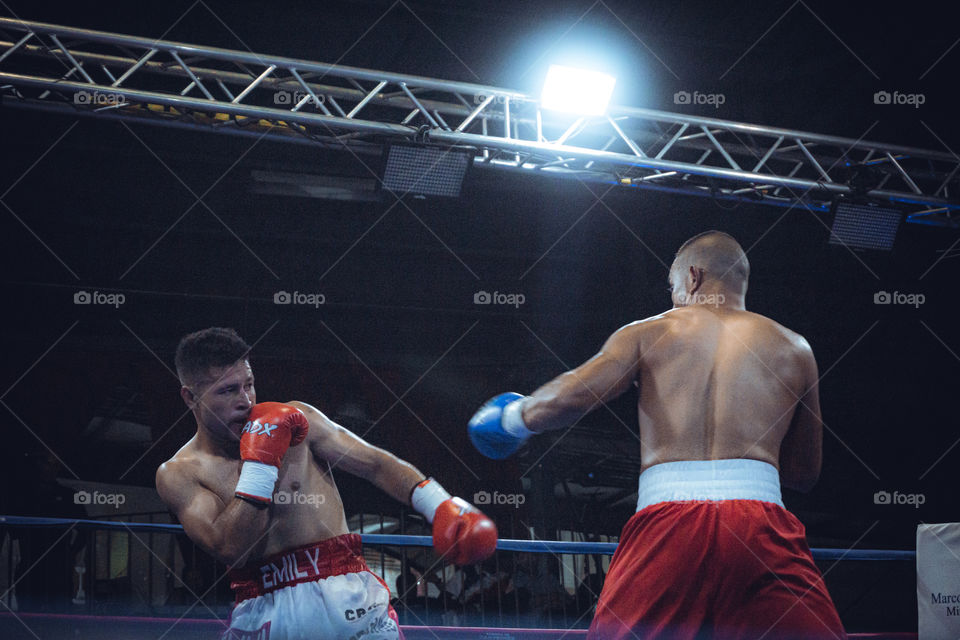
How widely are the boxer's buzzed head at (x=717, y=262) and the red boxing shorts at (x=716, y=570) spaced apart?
1.63 ft

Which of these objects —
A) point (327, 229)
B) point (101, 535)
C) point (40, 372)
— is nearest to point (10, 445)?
point (40, 372)

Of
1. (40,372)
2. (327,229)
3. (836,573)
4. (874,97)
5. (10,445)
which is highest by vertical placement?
(874,97)

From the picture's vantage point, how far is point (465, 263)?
7.30 m

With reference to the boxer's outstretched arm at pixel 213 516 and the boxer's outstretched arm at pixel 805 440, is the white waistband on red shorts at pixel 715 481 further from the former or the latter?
the boxer's outstretched arm at pixel 213 516

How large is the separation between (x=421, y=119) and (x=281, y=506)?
326 cm

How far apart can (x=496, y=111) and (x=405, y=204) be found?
198 centimetres

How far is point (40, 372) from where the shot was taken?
596 cm

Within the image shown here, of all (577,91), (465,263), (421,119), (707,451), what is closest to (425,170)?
(421,119)

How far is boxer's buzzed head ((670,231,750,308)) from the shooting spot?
2.02 meters

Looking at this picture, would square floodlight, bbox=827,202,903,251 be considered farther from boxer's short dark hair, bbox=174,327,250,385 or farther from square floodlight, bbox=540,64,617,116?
boxer's short dark hair, bbox=174,327,250,385

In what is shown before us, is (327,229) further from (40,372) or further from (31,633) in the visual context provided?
(31,633)

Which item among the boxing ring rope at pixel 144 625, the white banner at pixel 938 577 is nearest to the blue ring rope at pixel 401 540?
the boxing ring rope at pixel 144 625

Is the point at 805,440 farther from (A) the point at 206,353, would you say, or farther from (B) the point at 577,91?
(B) the point at 577,91

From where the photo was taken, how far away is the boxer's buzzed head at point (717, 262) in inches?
79.6
